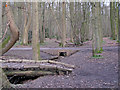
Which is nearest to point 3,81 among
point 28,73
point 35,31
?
point 28,73

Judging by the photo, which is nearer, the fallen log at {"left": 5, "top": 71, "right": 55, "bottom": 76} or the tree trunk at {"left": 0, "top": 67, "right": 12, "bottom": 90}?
the tree trunk at {"left": 0, "top": 67, "right": 12, "bottom": 90}

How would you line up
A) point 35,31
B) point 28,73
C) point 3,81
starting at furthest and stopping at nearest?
point 35,31
point 28,73
point 3,81

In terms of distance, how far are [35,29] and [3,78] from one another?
5.80m

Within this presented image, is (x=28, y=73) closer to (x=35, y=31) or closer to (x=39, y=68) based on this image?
(x=39, y=68)

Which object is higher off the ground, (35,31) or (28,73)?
(35,31)

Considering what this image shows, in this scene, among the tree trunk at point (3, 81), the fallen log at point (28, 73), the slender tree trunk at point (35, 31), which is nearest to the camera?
the tree trunk at point (3, 81)

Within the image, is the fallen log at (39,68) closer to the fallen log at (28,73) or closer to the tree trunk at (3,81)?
the fallen log at (28,73)

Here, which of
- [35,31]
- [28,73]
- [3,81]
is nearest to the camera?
[3,81]

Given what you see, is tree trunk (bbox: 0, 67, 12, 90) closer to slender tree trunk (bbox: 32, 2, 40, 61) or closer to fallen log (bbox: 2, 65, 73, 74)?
fallen log (bbox: 2, 65, 73, 74)

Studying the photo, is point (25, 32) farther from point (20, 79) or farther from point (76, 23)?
point (20, 79)

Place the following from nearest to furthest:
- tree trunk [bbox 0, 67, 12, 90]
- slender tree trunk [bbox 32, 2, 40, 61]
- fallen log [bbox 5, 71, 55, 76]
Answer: tree trunk [bbox 0, 67, 12, 90] → fallen log [bbox 5, 71, 55, 76] → slender tree trunk [bbox 32, 2, 40, 61]

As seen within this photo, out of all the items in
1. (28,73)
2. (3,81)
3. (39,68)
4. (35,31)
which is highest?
(35,31)

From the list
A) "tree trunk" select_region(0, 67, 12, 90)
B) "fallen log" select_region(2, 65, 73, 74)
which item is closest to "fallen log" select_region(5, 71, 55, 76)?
"fallen log" select_region(2, 65, 73, 74)

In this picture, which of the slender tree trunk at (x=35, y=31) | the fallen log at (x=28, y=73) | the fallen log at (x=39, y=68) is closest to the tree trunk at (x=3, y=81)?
the fallen log at (x=28, y=73)
